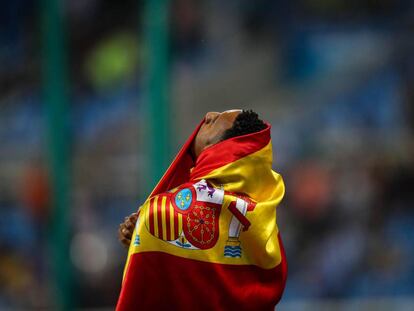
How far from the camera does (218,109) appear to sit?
28.8ft

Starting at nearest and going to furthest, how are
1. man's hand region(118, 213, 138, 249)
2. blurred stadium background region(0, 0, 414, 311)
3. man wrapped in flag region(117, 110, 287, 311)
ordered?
man wrapped in flag region(117, 110, 287, 311), man's hand region(118, 213, 138, 249), blurred stadium background region(0, 0, 414, 311)

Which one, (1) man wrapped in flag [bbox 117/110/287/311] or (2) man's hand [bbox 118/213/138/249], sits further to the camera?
(2) man's hand [bbox 118/213/138/249]

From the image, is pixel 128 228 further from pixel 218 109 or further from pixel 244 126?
pixel 218 109

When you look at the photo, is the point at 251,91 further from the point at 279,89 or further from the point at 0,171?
the point at 0,171

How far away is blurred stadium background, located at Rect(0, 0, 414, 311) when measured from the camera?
7.36m

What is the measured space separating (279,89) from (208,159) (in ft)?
21.6

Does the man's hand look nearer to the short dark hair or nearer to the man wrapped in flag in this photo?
the man wrapped in flag

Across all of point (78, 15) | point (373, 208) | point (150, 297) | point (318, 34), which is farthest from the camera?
point (78, 15)

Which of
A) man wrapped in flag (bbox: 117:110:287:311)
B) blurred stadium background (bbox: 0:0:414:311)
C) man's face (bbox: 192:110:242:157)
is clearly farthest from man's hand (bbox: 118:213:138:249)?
blurred stadium background (bbox: 0:0:414:311)

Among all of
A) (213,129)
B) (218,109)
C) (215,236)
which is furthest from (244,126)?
(218,109)

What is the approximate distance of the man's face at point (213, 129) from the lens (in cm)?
247

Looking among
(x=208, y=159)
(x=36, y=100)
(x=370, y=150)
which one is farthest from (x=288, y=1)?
(x=208, y=159)

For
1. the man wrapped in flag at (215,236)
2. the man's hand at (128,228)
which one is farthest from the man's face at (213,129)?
the man's hand at (128,228)

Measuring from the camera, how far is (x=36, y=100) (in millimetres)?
9516
